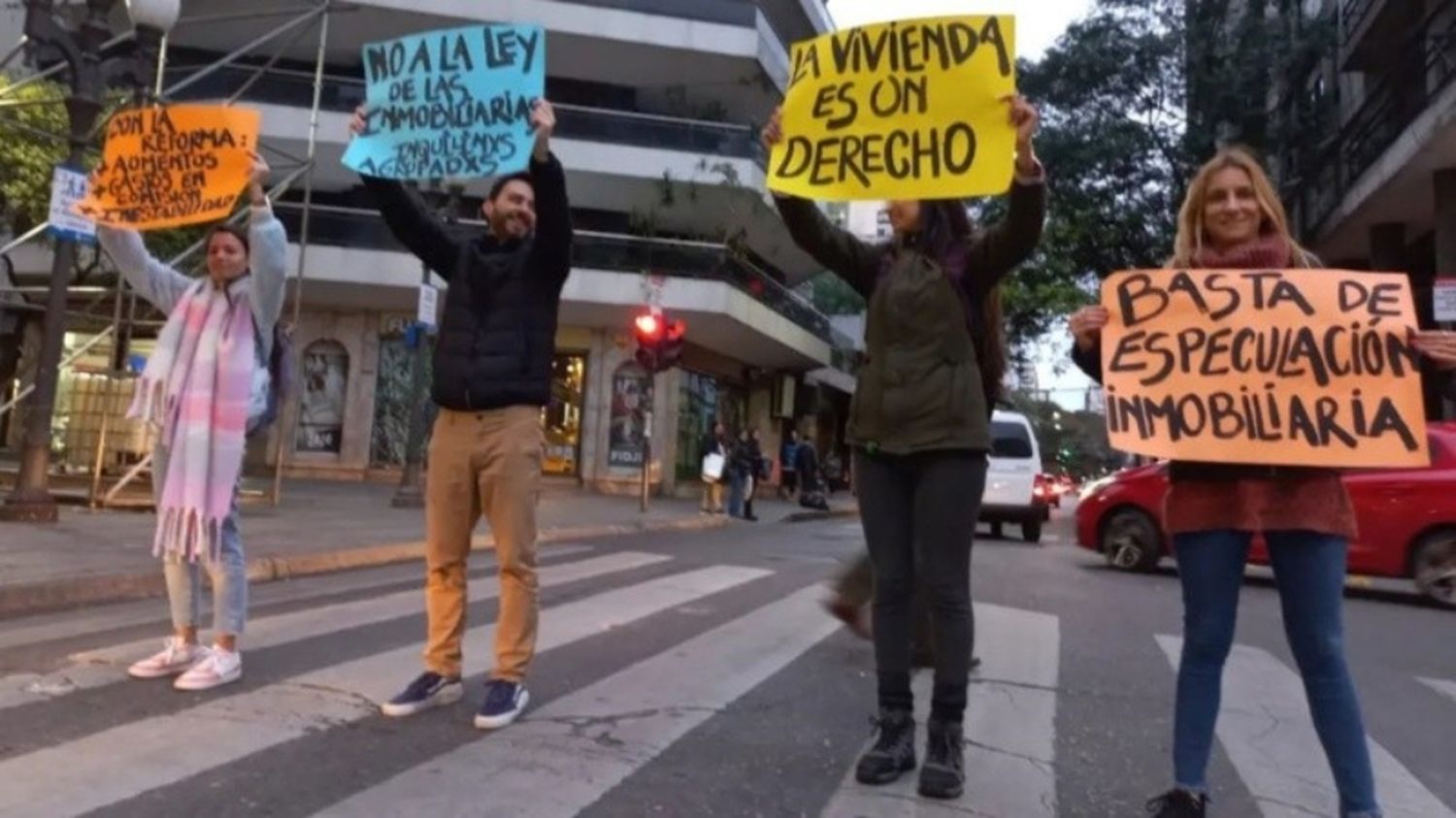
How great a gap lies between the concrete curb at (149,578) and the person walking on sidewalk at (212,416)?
173cm

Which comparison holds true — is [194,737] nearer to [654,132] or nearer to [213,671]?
[213,671]

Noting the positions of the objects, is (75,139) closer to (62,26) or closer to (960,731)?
(62,26)

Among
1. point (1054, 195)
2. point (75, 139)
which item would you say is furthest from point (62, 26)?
point (1054, 195)

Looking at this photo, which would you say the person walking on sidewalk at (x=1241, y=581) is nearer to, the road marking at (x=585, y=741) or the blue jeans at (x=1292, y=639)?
the blue jeans at (x=1292, y=639)

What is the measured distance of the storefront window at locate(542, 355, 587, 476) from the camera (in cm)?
2703

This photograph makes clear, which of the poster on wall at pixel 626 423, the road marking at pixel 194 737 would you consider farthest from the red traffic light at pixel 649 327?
the road marking at pixel 194 737

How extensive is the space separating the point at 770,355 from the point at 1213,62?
13203mm

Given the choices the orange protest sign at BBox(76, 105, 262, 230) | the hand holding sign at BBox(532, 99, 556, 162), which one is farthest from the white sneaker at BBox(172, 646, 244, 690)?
the hand holding sign at BBox(532, 99, 556, 162)

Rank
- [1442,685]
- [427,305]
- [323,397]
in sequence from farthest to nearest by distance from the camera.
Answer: [323,397] < [427,305] < [1442,685]

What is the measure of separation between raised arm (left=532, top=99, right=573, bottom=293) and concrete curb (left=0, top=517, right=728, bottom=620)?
239cm

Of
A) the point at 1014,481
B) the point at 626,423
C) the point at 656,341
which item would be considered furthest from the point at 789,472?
the point at 656,341

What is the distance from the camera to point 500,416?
4023mm

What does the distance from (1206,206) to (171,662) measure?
13.1ft

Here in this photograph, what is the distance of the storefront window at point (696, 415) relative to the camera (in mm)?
28781
